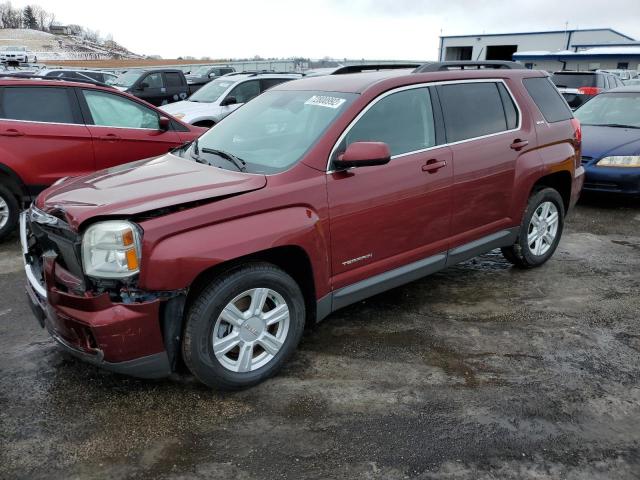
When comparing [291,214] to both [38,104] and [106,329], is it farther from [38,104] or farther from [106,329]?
[38,104]

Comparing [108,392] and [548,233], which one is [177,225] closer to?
[108,392]

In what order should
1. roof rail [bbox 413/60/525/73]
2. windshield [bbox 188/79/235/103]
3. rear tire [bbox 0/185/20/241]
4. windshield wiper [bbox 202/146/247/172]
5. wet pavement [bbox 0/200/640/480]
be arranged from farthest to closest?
1. windshield [bbox 188/79/235/103]
2. rear tire [bbox 0/185/20/241]
3. roof rail [bbox 413/60/525/73]
4. windshield wiper [bbox 202/146/247/172]
5. wet pavement [bbox 0/200/640/480]

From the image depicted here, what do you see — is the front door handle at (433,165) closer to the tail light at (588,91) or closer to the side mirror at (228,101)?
the side mirror at (228,101)

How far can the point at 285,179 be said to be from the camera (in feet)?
10.5

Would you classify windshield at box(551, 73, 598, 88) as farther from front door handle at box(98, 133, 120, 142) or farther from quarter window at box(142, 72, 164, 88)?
front door handle at box(98, 133, 120, 142)

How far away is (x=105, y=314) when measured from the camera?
269 centimetres

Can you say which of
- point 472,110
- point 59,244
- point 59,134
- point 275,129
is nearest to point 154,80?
point 59,134

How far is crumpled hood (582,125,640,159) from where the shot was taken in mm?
7410

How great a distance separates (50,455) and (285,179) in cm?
191

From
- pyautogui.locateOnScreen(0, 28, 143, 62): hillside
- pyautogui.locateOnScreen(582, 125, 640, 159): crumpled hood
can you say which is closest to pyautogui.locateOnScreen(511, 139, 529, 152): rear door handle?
pyautogui.locateOnScreen(582, 125, 640, 159): crumpled hood

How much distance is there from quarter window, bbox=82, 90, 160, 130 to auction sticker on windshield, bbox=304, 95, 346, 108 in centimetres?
371

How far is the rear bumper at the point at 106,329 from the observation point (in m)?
2.69

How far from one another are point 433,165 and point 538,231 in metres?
1.80

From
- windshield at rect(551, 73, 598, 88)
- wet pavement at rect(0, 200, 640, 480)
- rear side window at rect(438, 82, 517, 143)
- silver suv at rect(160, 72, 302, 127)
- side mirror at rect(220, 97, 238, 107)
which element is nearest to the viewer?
wet pavement at rect(0, 200, 640, 480)
